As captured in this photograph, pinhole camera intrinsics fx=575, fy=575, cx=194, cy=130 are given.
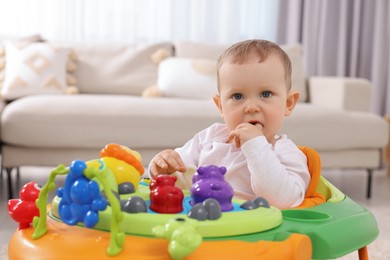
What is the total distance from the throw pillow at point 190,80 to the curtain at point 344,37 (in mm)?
1149

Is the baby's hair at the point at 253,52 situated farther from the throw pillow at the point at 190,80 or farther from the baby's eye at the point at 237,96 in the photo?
the throw pillow at the point at 190,80

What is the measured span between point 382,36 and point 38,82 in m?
2.27

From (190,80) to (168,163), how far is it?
1.75 m

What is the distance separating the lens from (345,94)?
2.82 meters

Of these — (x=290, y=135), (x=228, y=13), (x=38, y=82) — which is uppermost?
(x=228, y=13)

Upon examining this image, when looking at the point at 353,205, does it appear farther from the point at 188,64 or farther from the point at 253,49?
the point at 188,64

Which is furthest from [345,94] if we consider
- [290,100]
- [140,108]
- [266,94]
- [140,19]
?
[266,94]

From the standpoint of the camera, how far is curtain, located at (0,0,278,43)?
3529 mm

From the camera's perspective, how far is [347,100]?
2834 mm

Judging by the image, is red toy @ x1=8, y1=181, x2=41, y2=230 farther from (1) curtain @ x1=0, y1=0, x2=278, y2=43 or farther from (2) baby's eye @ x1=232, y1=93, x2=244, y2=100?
(1) curtain @ x1=0, y1=0, x2=278, y2=43

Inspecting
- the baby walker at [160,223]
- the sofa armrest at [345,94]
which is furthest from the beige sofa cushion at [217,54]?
the baby walker at [160,223]

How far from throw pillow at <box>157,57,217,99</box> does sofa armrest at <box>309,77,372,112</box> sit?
0.59 meters

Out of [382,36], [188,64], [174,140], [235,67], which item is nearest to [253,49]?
[235,67]

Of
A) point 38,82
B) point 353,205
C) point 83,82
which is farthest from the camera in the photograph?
point 83,82
